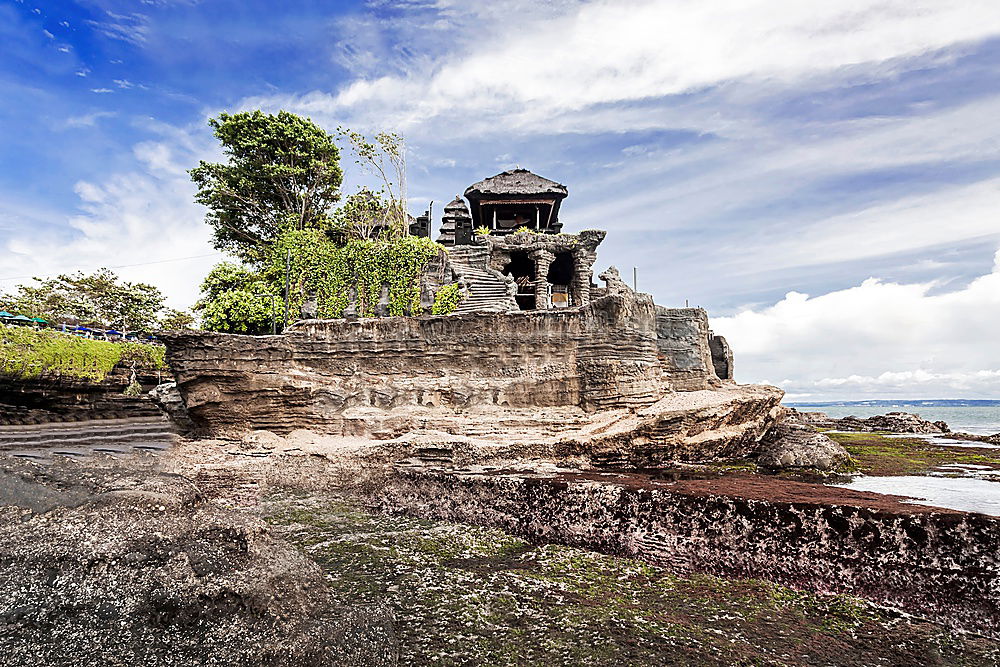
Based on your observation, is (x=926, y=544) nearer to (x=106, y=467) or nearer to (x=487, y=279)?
(x=106, y=467)

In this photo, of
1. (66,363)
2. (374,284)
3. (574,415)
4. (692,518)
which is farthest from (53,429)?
(692,518)

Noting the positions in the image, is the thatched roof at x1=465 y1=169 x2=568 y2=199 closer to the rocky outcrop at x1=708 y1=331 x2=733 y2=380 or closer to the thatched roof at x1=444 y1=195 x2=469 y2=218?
the thatched roof at x1=444 y1=195 x2=469 y2=218

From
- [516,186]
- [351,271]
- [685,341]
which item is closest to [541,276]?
[516,186]

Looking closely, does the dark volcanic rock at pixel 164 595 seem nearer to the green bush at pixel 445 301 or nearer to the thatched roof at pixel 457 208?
the green bush at pixel 445 301

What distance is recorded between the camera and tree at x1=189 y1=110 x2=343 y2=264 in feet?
89.6

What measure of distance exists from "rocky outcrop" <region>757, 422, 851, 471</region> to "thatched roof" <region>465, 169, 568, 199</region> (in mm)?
23046

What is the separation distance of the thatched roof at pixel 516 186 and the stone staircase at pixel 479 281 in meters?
8.82

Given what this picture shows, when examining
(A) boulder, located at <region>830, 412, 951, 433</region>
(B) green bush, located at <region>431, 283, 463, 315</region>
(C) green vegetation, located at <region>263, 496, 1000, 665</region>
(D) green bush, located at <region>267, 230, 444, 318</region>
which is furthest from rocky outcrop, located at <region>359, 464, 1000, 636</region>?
(A) boulder, located at <region>830, 412, 951, 433</region>

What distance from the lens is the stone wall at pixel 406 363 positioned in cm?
1373

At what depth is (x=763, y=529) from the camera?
7523mm

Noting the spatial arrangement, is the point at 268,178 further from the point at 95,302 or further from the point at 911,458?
the point at 911,458

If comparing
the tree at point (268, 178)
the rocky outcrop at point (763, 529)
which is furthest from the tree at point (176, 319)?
the rocky outcrop at point (763, 529)

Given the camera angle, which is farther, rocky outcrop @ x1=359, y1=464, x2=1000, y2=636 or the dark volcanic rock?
rocky outcrop @ x1=359, y1=464, x2=1000, y2=636

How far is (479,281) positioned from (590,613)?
20.4 meters
